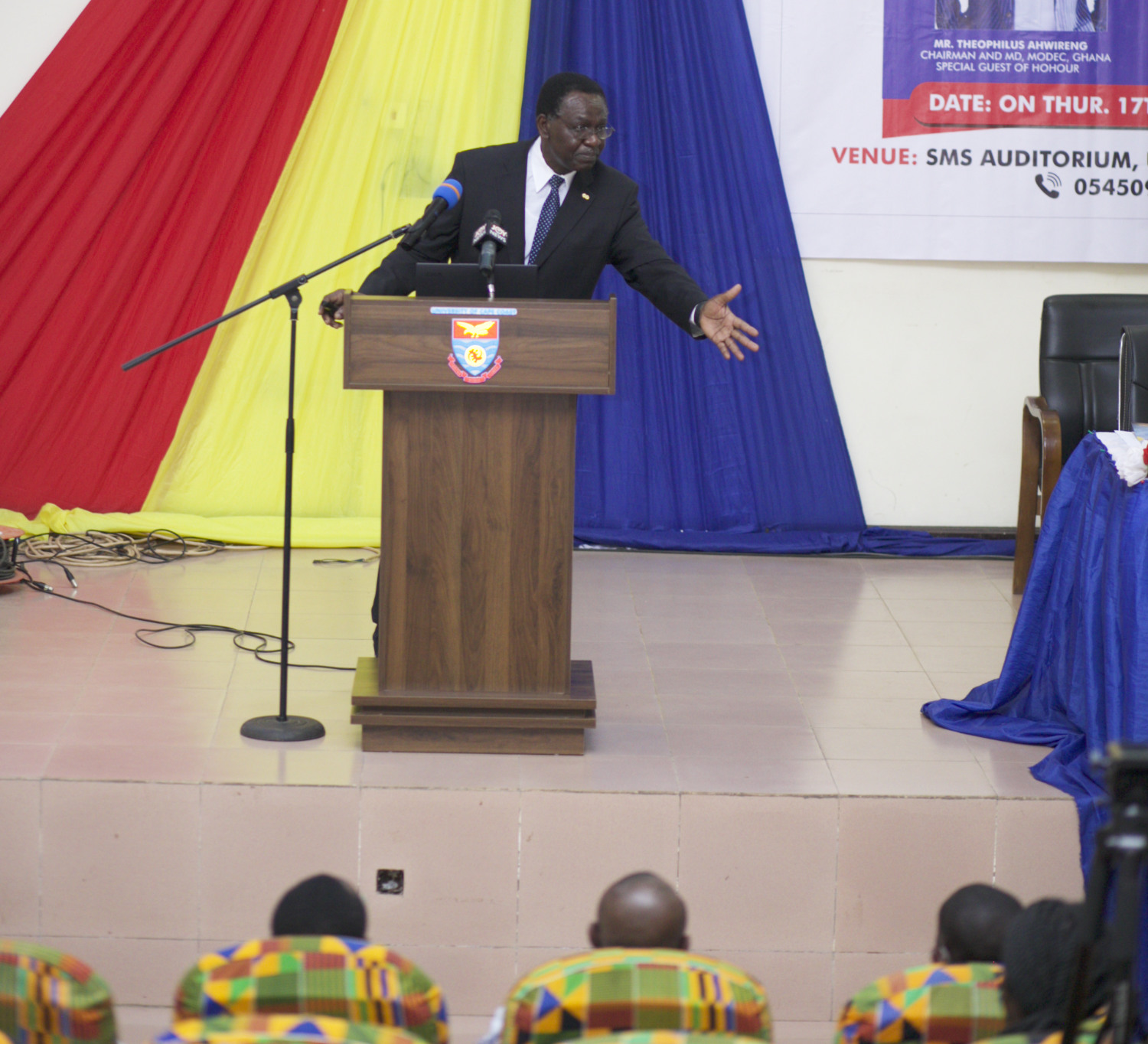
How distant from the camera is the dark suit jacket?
3.42 meters

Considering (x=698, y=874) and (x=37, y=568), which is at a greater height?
(x=37, y=568)

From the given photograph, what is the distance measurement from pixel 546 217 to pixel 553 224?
3 cm

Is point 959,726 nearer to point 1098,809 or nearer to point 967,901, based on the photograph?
point 1098,809

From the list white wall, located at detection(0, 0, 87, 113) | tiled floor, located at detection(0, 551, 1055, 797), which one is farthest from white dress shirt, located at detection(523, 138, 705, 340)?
white wall, located at detection(0, 0, 87, 113)

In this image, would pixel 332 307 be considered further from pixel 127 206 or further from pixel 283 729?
pixel 127 206

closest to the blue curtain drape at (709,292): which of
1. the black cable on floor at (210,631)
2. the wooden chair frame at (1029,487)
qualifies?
the wooden chair frame at (1029,487)

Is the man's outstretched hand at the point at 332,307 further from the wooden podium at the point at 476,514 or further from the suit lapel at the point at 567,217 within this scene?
the suit lapel at the point at 567,217

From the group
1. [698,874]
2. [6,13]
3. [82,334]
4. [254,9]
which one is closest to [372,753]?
[698,874]

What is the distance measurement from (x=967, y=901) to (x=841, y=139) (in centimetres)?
383

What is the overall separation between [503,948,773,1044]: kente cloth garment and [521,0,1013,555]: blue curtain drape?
3.84m

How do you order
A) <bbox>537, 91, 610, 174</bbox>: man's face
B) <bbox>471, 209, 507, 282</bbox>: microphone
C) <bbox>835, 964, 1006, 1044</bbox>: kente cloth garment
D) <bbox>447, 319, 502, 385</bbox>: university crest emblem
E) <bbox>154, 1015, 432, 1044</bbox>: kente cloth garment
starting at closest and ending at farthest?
<bbox>154, 1015, 432, 1044</bbox>: kente cloth garment, <bbox>835, 964, 1006, 1044</bbox>: kente cloth garment, <bbox>471, 209, 507, 282</bbox>: microphone, <bbox>447, 319, 502, 385</bbox>: university crest emblem, <bbox>537, 91, 610, 174</bbox>: man's face

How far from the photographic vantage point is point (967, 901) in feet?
6.53

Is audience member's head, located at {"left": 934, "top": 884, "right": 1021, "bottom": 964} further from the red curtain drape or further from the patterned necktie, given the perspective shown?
the red curtain drape

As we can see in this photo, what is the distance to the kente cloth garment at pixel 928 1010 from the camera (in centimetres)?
167
